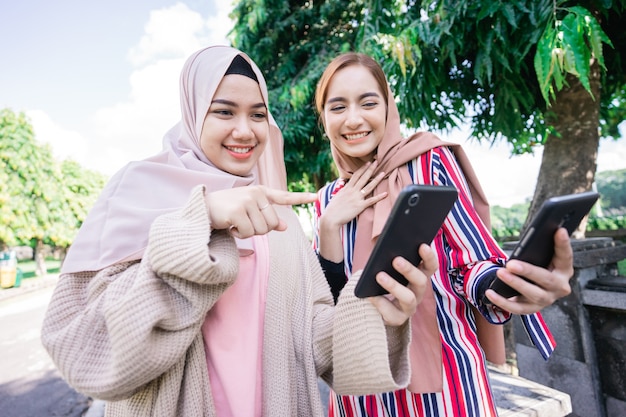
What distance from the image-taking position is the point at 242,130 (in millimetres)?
1262

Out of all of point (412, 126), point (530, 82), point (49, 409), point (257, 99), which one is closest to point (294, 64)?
point (412, 126)

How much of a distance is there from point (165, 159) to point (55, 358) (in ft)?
2.31

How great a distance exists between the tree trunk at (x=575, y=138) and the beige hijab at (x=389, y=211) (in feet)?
8.29

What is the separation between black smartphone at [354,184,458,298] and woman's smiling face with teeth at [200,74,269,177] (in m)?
0.67

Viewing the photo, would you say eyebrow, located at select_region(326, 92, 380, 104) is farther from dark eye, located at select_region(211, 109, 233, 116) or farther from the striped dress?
dark eye, located at select_region(211, 109, 233, 116)

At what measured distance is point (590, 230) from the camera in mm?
11625

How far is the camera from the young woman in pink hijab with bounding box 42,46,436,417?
32.4 inches

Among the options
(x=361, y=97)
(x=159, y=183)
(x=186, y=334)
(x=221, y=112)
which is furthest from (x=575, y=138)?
(x=186, y=334)

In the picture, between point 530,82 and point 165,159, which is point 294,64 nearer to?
point 530,82

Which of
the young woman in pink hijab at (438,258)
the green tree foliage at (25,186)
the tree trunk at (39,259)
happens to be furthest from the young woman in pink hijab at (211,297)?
the tree trunk at (39,259)

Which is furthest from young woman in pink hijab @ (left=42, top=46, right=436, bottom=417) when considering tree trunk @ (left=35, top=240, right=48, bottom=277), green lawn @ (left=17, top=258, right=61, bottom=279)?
green lawn @ (left=17, top=258, right=61, bottom=279)

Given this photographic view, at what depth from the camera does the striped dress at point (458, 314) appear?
127 cm

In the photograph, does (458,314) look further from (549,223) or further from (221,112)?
(221,112)

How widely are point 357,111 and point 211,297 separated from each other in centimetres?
110
